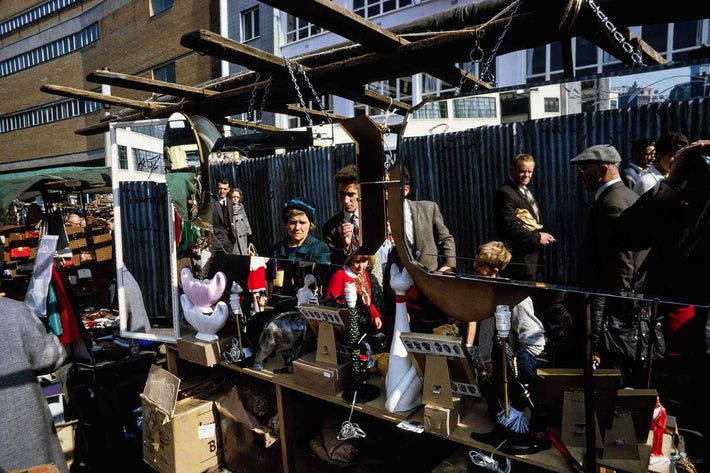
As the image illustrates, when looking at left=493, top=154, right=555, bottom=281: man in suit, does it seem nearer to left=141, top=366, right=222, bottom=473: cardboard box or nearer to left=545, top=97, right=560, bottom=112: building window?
left=545, top=97, right=560, bottom=112: building window

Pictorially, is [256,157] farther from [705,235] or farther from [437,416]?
[705,235]

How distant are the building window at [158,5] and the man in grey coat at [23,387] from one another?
58.8 feet

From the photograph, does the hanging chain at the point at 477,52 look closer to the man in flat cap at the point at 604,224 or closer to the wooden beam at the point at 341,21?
the wooden beam at the point at 341,21

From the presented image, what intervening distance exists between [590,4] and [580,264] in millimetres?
1022

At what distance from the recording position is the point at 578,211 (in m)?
1.25

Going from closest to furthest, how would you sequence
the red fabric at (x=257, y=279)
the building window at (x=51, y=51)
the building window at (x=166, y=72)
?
A: the red fabric at (x=257, y=279)
the building window at (x=166, y=72)
the building window at (x=51, y=51)

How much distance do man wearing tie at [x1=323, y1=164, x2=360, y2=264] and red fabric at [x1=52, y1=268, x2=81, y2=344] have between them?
3.38 metres

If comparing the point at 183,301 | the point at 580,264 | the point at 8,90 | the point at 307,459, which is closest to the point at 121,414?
the point at 183,301

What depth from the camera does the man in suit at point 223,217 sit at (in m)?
2.57

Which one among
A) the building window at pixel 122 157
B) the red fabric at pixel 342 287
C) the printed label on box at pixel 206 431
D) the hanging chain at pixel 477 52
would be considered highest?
the hanging chain at pixel 477 52

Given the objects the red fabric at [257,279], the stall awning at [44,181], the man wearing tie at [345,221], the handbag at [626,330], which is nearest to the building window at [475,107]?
the man wearing tie at [345,221]

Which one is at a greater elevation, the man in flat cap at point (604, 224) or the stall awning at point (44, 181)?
the stall awning at point (44, 181)

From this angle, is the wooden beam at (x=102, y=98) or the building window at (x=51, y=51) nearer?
the wooden beam at (x=102, y=98)

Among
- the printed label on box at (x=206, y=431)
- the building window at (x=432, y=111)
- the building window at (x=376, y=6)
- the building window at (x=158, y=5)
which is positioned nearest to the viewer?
the building window at (x=432, y=111)
